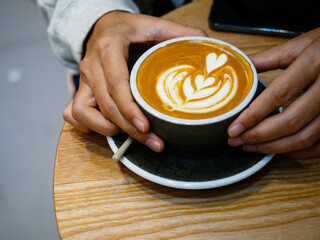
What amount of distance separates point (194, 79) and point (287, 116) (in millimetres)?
225

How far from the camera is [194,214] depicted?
55cm

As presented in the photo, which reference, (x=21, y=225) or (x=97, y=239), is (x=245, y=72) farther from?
(x=21, y=225)

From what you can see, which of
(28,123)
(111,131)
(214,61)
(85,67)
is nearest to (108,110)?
(111,131)

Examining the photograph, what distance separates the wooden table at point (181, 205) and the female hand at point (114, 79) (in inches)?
3.8

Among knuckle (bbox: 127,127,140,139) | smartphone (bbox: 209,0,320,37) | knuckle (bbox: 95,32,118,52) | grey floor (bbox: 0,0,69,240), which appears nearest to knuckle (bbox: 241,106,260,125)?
knuckle (bbox: 127,127,140,139)

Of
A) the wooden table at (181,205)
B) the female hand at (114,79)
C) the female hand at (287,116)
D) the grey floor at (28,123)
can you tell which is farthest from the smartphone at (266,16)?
the grey floor at (28,123)

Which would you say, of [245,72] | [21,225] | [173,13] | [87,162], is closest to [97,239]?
[87,162]

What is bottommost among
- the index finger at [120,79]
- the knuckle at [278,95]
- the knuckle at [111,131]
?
the knuckle at [111,131]

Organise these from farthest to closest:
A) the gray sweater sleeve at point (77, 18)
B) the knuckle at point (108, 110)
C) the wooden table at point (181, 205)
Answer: the gray sweater sleeve at point (77, 18) < the knuckle at point (108, 110) < the wooden table at point (181, 205)

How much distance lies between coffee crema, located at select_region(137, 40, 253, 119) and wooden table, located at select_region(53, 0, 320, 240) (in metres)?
0.17

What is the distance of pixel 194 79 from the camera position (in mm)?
665

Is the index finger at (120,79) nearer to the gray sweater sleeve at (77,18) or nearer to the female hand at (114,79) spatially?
the female hand at (114,79)

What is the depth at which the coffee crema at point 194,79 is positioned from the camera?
59 cm

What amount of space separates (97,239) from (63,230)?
0.24 ft
